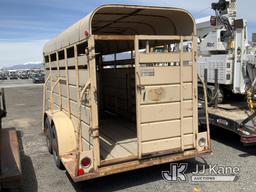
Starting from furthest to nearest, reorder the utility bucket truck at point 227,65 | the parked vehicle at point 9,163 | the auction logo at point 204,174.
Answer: the utility bucket truck at point 227,65 < the auction logo at point 204,174 < the parked vehicle at point 9,163

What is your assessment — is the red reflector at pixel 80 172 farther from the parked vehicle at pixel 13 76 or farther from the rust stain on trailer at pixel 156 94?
the parked vehicle at pixel 13 76

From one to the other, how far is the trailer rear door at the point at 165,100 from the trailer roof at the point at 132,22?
430mm

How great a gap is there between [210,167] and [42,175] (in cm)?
296

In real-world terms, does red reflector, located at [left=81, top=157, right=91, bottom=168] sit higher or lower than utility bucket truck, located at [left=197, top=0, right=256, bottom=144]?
lower

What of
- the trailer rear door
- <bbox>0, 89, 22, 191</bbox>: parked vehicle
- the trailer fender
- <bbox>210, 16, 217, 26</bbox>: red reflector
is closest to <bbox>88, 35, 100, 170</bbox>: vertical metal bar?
the trailer rear door

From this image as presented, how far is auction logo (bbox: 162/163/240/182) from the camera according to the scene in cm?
496

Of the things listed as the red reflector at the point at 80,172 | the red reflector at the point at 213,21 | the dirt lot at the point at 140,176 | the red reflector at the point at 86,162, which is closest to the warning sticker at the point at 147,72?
the red reflector at the point at 86,162

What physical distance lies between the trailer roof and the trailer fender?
1.38 metres

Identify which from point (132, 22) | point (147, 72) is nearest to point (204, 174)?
point (147, 72)

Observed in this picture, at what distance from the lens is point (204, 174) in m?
5.17

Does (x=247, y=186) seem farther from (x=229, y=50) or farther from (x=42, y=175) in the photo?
(x=229, y=50)

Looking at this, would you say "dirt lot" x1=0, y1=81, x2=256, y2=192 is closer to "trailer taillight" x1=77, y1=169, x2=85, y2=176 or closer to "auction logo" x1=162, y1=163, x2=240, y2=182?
"auction logo" x1=162, y1=163, x2=240, y2=182

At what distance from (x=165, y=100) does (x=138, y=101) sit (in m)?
0.45

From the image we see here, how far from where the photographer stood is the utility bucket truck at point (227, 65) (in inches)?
287
